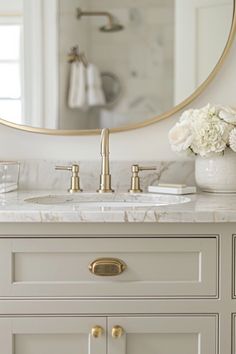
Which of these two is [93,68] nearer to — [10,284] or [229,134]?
[229,134]

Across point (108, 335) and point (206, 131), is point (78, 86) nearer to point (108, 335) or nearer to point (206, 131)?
point (206, 131)

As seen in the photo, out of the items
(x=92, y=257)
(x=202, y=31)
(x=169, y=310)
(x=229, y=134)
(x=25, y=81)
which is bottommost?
(x=169, y=310)

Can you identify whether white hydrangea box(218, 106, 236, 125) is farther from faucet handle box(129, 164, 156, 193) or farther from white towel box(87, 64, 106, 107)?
white towel box(87, 64, 106, 107)

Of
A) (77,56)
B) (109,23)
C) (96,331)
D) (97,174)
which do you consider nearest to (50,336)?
(96,331)

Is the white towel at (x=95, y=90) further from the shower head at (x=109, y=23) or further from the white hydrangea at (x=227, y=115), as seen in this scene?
the white hydrangea at (x=227, y=115)

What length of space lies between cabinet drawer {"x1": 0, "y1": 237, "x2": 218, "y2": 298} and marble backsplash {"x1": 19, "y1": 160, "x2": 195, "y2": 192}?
0.54 m

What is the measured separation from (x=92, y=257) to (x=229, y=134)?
608mm

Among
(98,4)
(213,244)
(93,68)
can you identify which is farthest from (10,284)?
(98,4)

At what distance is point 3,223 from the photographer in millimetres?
1310

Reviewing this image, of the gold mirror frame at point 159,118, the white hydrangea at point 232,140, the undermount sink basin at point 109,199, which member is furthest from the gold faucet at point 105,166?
the white hydrangea at point 232,140

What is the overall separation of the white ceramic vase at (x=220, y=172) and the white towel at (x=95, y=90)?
408mm

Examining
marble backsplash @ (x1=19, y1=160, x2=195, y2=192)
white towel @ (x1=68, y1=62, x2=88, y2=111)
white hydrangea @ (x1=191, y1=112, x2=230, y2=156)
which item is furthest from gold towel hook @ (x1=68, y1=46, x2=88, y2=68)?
→ white hydrangea @ (x1=191, y1=112, x2=230, y2=156)

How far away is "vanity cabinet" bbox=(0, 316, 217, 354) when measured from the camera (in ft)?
4.32

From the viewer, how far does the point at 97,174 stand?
1.84m
